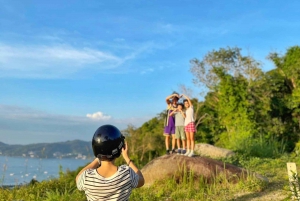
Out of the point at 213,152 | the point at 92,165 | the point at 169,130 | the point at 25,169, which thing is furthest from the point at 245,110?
the point at 92,165

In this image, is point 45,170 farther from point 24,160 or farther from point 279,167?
point 279,167

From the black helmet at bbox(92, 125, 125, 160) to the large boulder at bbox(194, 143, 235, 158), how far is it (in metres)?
10.7

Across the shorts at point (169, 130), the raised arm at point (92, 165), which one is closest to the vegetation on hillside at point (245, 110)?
the shorts at point (169, 130)

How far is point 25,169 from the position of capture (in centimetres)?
861

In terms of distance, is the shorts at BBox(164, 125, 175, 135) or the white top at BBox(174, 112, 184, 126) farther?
the shorts at BBox(164, 125, 175, 135)

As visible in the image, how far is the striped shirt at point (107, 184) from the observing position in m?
2.82

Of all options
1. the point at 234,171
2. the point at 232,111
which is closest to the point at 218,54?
the point at 232,111

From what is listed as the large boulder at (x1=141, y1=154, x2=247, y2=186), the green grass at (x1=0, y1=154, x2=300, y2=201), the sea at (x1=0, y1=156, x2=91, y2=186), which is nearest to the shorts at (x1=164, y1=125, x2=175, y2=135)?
the large boulder at (x1=141, y1=154, x2=247, y2=186)

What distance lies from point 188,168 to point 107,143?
5.79m

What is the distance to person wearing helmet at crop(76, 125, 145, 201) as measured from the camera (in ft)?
9.23

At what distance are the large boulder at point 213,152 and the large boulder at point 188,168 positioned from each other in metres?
4.72

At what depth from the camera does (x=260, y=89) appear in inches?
984

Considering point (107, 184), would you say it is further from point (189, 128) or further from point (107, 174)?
point (189, 128)

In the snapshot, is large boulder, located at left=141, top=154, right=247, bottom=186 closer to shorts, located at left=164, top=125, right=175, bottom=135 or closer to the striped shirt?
shorts, located at left=164, top=125, right=175, bottom=135
